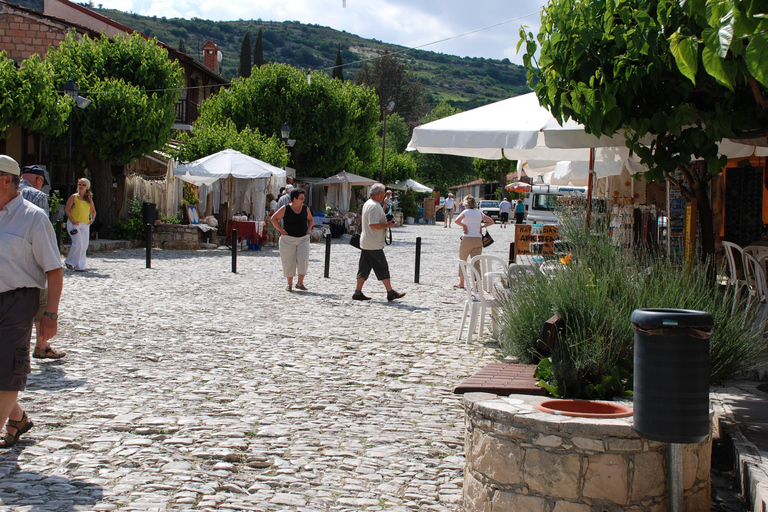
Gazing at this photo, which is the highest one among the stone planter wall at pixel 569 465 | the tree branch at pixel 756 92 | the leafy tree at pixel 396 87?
the leafy tree at pixel 396 87

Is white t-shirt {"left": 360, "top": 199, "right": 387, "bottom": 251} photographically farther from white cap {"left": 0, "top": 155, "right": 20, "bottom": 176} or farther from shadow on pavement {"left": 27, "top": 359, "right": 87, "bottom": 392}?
white cap {"left": 0, "top": 155, "right": 20, "bottom": 176}

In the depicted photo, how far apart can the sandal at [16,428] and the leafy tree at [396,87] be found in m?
70.0

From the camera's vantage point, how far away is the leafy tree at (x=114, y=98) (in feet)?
66.3

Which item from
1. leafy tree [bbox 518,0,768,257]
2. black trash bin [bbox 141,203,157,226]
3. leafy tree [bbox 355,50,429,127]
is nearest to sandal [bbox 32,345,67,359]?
leafy tree [bbox 518,0,768,257]

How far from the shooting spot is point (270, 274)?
14.7 meters

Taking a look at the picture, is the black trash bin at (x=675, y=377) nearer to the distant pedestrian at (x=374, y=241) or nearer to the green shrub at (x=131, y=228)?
the distant pedestrian at (x=374, y=241)

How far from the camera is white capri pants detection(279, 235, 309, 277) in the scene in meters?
12.1

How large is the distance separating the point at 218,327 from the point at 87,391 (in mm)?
2983

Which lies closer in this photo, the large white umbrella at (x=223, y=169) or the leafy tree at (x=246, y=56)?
the large white umbrella at (x=223, y=169)

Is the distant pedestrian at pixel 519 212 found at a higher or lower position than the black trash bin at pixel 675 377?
higher

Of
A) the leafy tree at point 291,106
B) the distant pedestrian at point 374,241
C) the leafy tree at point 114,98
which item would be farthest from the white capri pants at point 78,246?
the leafy tree at point 291,106

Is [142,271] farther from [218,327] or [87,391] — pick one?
[87,391]

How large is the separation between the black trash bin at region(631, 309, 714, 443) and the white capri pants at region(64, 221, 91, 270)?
12039 millimetres

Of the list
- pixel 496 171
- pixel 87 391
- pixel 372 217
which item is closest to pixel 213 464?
pixel 87 391
